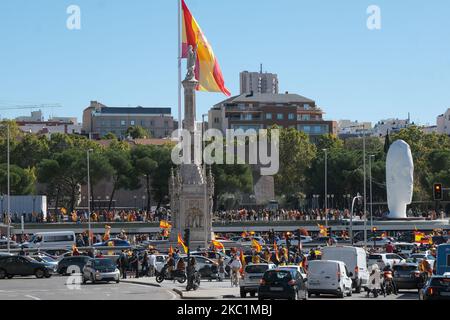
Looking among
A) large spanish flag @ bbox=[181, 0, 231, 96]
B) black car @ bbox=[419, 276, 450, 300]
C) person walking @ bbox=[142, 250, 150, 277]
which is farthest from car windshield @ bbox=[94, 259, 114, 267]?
large spanish flag @ bbox=[181, 0, 231, 96]

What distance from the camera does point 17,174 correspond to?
115m

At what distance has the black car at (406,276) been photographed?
46.5 metres

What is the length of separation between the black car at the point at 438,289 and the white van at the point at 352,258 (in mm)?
9880

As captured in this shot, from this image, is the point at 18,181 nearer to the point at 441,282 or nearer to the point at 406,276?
the point at 406,276

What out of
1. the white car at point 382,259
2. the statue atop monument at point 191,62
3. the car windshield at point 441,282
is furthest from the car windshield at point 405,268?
the statue atop monument at point 191,62

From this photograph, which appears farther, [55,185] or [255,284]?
[55,185]

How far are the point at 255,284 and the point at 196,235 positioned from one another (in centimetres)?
A: 3282

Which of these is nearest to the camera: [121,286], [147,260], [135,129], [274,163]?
[121,286]

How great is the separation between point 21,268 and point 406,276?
57.1ft

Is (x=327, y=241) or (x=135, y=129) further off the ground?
(x=135, y=129)

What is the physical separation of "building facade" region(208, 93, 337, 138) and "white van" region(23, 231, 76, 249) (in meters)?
95.8

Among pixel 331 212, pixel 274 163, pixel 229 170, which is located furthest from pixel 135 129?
pixel 331 212

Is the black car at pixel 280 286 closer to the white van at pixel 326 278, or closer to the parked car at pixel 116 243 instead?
the white van at pixel 326 278
